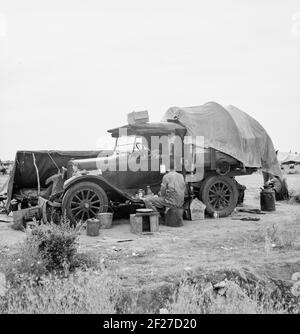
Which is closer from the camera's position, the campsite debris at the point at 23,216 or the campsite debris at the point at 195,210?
the campsite debris at the point at 23,216

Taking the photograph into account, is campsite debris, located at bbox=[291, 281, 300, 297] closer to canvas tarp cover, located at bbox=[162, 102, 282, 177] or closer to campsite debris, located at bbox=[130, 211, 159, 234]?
campsite debris, located at bbox=[130, 211, 159, 234]

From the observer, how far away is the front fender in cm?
887

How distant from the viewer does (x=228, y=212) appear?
10.8 meters

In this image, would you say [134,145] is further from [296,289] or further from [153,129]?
[296,289]

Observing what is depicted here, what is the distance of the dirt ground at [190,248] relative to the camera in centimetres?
530

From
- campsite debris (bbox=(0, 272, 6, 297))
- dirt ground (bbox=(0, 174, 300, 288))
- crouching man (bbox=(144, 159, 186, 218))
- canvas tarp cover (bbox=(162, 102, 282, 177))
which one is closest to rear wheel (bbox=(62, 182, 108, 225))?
dirt ground (bbox=(0, 174, 300, 288))

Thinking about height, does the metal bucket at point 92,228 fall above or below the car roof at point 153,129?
below

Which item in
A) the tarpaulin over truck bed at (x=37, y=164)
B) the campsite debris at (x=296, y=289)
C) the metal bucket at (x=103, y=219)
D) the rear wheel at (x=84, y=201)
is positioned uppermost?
the tarpaulin over truck bed at (x=37, y=164)

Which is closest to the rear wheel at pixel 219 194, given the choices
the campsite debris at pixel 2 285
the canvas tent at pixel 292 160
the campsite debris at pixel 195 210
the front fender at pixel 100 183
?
the campsite debris at pixel 195 210

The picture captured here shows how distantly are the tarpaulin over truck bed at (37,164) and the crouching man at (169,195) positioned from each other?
8.19 ft

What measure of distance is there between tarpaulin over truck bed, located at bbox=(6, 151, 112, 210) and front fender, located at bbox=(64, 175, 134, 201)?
78.2 inches

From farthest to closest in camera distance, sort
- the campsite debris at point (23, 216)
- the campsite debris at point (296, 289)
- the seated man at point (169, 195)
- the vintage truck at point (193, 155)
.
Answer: the vintage truck at point (193, 155), the seated man at point (169, 195), the campsite debris at point (23, 216), the campsite debris at point (296, 289)

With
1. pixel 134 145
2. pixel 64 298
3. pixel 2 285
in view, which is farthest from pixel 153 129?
pixel 64 298

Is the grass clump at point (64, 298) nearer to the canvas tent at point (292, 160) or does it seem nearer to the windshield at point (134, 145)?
the windshield at point (134, 145)
